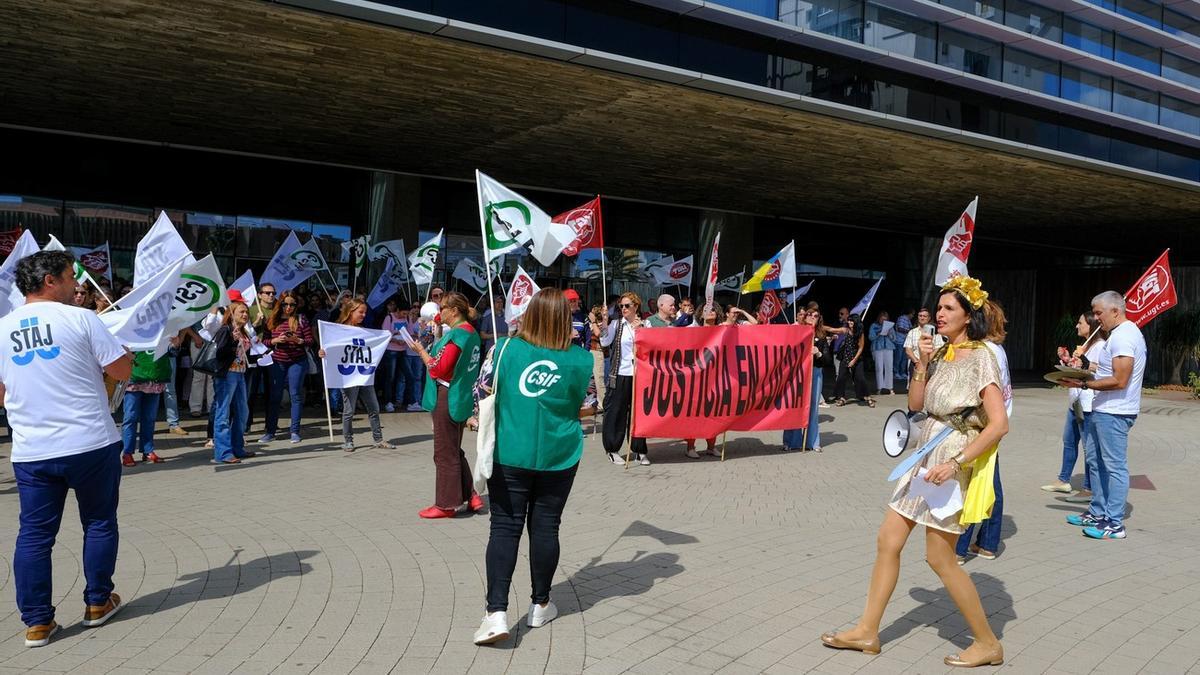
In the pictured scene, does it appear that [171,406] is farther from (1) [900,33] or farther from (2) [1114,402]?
(1) [900,33]

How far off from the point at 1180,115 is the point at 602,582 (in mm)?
23774

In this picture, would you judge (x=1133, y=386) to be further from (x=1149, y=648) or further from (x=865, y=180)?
(x=865, y=180)

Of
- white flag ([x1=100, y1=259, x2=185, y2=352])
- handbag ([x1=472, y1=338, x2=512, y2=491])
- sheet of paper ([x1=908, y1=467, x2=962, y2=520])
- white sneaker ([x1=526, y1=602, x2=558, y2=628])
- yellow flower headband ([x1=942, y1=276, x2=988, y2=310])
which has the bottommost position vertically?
white sneaker ([x1=526, y1=602, x2=558, y2=628])

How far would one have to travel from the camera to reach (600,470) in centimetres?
992

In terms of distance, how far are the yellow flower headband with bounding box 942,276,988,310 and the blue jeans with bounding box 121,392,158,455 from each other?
8322 millimetres

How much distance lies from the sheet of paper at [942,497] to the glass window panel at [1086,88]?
1880 cm

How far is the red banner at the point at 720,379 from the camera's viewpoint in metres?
10.3

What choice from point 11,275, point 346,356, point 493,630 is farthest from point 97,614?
point 346,356

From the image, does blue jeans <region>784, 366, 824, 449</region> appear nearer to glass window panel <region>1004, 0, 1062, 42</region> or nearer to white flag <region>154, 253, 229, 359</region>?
white flag <region>154, 253, 229, 359</region>

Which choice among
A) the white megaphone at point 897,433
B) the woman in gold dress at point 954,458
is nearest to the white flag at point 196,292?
the white megaphone at point 897,433

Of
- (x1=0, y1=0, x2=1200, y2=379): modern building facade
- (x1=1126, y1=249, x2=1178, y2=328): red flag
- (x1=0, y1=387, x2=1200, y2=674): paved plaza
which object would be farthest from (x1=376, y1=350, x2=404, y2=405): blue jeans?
(x1=1126, y1=249, x2=1178, y2=328): red flag

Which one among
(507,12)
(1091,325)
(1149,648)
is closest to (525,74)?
(507,12)

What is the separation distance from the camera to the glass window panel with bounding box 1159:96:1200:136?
22594 millimetres

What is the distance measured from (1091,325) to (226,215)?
56.0ft
